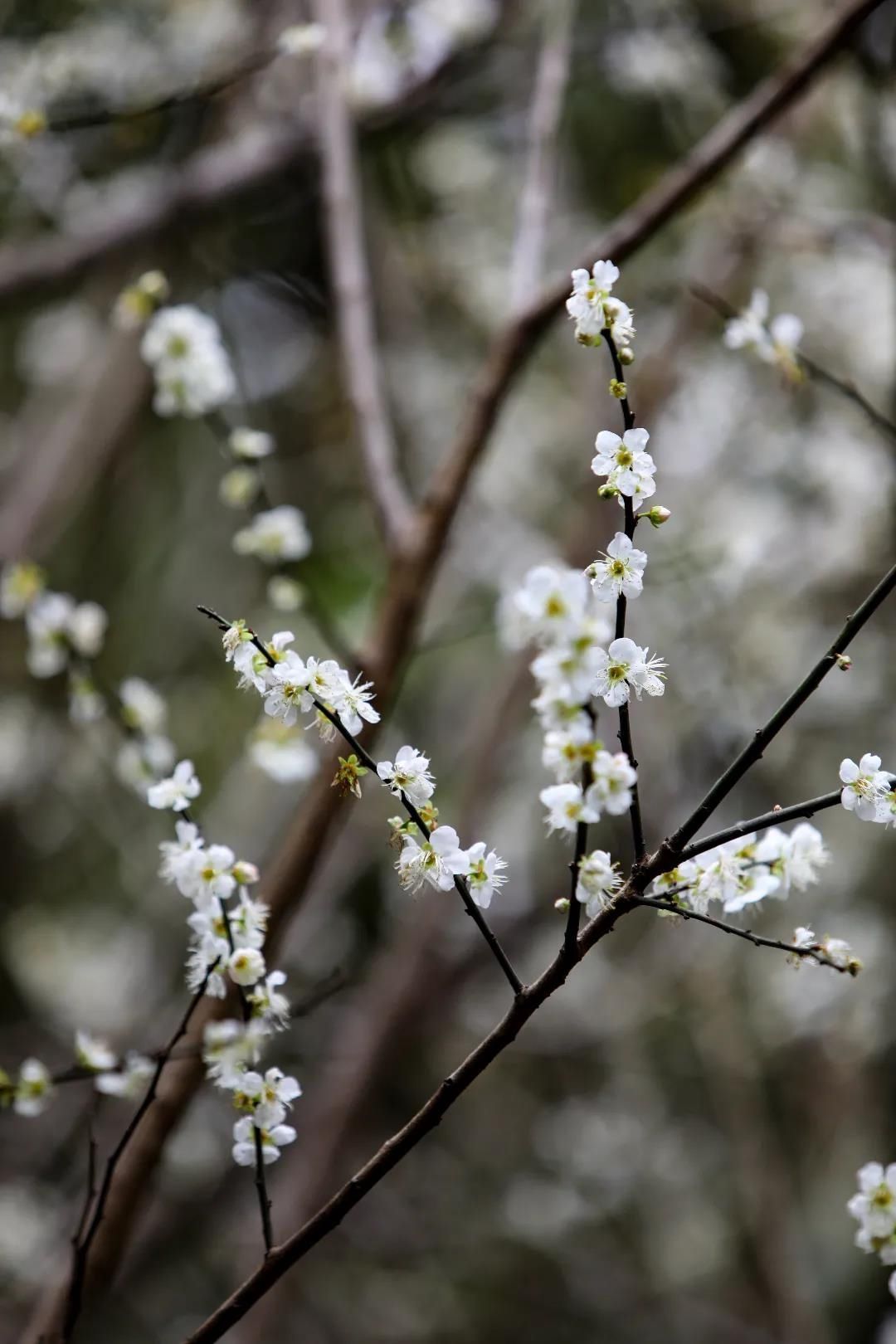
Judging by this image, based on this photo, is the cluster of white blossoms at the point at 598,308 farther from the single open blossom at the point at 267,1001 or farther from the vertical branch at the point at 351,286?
the vertical branch at the point at 351,286

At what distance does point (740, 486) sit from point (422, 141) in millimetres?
1553

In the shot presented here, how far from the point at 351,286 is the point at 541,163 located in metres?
0.41

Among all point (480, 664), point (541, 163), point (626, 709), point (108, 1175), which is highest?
point (480, 664)

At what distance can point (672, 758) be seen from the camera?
3051 mm

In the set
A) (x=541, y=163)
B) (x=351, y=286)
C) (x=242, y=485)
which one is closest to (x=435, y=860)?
(x=242, y=485)

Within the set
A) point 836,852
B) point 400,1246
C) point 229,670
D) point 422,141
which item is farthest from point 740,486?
point 400,1246

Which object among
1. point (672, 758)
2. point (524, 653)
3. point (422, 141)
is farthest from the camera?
point (422, 141)

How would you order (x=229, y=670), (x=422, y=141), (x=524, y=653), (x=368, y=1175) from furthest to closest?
(x=229, y=670) < (x=422, y=141) < (x=524, y=653) < (x=368, y=1175)

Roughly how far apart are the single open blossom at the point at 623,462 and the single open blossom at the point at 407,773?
256 millimetres

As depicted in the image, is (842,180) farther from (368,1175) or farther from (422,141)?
(368,1175)

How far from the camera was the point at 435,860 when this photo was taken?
84 centimetres

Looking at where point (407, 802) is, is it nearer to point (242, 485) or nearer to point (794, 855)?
point (794, 855)

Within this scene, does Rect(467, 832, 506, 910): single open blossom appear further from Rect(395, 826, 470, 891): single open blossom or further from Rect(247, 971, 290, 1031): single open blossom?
Rect(247, 971, 290, 1031): single open blossom

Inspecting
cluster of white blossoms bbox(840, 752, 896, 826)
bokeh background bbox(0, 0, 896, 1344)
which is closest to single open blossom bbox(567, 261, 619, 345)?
cluster of white blossoms bbox(840, 752, 896, 826)
